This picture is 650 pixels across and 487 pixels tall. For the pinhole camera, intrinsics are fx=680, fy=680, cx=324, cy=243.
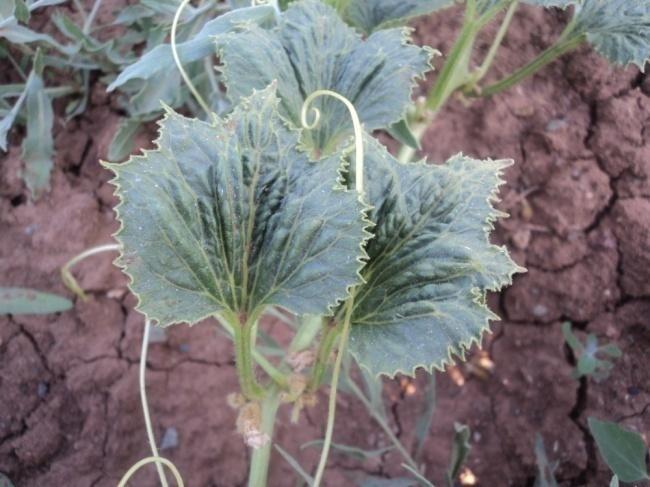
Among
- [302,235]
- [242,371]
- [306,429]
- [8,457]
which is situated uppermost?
[302,235]

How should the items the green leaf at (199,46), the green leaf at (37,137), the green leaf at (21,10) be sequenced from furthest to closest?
the green leaf at (37,137), the green leaf at (21,10), the green leaf at (199,46)

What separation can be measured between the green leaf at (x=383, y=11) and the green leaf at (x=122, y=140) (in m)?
0.60

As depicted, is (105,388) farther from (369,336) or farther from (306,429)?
(369,336)

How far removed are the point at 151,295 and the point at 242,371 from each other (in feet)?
0.79

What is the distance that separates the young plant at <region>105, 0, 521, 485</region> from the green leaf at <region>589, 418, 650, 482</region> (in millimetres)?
485

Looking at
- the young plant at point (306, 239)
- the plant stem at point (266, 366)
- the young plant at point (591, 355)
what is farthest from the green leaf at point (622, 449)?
the plant stem at point (266, 366)

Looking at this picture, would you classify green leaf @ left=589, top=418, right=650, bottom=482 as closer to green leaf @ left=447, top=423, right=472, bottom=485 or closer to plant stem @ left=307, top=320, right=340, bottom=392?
green leaf @ left=447, top=423, right=472, bottom=485

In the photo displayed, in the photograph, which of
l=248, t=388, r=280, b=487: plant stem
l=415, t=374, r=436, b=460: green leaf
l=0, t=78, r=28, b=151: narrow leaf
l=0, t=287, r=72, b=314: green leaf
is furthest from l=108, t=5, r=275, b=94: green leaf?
l=415, t=374, r=436, b=460: green leaf

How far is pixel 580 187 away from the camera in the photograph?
70.6 inches

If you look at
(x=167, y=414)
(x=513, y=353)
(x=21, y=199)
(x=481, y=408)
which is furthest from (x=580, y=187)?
(x=21, y=199)

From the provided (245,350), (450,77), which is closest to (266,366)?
(245,350)

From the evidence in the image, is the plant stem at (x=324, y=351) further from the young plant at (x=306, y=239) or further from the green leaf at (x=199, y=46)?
the green leaf at (x=199, y=46)

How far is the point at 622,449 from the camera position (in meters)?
1.37

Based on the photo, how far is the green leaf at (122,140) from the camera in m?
1.73
